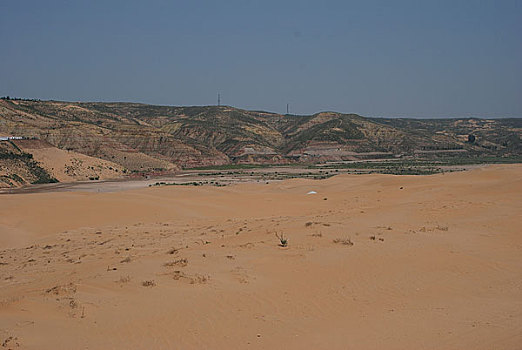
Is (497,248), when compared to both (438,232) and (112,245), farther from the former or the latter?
(112,245)

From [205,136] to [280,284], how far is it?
127 meters

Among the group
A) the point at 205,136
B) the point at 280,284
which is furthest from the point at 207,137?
the point at 280,284

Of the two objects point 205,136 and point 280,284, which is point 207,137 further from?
point 280,284

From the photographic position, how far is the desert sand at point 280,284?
699 cm

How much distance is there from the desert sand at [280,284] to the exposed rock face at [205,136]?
232ft

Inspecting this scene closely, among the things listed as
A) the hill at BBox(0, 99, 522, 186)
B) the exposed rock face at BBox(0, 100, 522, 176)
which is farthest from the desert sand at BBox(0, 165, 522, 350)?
the exposed rock face at BBox(0, 100, 522, 176)

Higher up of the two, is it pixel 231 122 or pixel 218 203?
pixel 231 122

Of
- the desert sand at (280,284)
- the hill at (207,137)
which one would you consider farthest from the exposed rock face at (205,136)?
the desert sand at (280,284)

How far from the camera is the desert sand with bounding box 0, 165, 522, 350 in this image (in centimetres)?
699

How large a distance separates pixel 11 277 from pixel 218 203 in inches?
736

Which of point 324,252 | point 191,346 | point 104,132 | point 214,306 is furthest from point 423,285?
point 104,132

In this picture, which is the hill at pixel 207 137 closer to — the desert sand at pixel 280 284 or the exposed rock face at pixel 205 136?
the exposed rock face at pixel 205 136

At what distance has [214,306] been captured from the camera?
8406mm

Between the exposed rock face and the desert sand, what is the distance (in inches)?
2785
